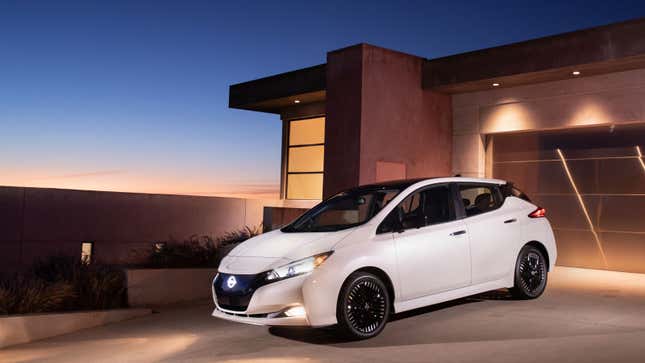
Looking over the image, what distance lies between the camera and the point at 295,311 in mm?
6945

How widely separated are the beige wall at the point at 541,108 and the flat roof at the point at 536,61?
266mm

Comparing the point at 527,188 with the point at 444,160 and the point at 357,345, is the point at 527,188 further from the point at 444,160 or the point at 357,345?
the point at 357,345

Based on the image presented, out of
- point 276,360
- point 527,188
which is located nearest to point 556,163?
point 527,188

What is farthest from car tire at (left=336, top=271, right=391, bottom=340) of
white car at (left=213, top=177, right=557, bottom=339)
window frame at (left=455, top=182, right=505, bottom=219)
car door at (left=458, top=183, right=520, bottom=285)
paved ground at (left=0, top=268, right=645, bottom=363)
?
window frame at (left=455, top=182, right=505, bottom=219)

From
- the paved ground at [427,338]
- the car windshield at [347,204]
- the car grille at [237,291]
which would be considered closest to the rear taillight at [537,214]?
the paved ground at [427,338]

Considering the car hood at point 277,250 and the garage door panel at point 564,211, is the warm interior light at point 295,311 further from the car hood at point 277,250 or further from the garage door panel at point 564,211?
the garage door panel at point 564,211

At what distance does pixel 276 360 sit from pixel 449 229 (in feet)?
9.02

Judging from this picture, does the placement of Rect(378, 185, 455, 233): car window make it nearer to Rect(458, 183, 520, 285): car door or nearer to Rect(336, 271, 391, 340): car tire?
Rect(458, 183, 520, 285): car door

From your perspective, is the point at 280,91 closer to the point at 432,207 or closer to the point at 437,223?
the point at 432,207

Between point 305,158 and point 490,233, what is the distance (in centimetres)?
1416

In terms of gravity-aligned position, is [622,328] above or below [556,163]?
below

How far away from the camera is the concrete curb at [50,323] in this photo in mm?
9648

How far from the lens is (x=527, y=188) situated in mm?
16094

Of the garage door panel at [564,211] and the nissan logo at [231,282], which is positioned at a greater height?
the garage door panel at [564,211]
